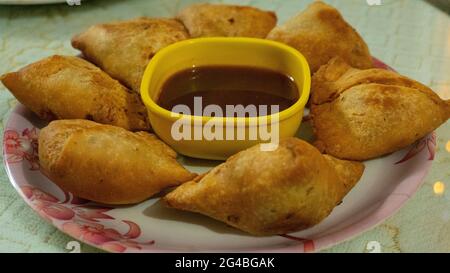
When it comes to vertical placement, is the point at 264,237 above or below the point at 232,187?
below

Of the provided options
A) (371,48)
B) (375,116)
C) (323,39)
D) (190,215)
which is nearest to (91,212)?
(190,215)

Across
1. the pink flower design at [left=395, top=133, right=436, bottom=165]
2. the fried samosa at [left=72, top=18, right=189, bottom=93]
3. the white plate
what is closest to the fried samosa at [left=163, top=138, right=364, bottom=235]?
the white plate

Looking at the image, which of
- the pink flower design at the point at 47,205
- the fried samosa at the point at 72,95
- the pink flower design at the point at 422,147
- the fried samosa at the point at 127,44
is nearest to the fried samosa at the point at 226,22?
the fried samosa at the point at 127,44

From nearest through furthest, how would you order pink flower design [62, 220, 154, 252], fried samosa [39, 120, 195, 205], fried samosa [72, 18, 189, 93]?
pink flower design [62, 220, 154, 252], fried samosa [39, 120, 195, 205], fried samosa [72, 18, 189, 93]

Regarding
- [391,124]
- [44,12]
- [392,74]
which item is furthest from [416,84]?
[44,12]

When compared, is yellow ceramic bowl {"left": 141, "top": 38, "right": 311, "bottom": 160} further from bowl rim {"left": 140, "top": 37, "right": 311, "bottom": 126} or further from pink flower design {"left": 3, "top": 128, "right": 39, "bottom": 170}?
pink flower design {"left": 3, "top": 128, "right": 39, "bottom": 170}

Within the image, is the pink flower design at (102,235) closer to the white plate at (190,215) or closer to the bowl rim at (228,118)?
the white plate at (190,215)

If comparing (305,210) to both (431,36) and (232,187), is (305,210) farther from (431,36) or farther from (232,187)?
(431,36)
